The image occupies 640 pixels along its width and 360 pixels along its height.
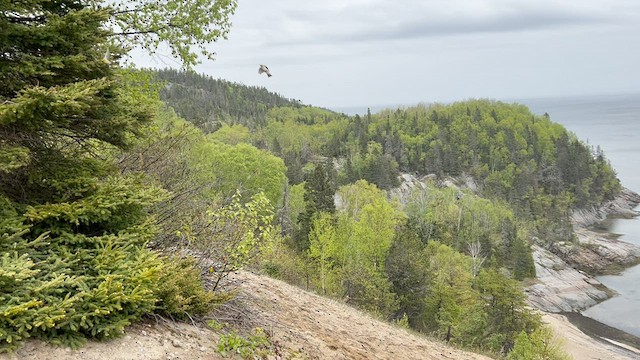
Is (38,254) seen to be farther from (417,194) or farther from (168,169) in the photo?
(417,194)

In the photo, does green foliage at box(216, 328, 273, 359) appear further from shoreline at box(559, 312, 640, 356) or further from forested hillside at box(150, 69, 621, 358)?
shoreline at box(559, 312, 640, 356)

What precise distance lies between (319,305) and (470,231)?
188 ft

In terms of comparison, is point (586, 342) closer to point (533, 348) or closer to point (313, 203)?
point (533, 348)

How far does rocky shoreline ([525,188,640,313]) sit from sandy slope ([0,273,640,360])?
4419cm

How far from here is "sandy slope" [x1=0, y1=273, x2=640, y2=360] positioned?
5383mm

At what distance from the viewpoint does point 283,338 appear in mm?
8094

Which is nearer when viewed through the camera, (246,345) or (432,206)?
(246,345)

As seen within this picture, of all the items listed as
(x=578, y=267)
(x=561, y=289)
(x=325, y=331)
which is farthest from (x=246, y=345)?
(x=578, y=267)

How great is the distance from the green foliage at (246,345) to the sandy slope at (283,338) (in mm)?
147

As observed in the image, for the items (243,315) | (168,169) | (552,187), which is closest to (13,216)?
(243,315)

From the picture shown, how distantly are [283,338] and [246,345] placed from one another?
134 centimetres

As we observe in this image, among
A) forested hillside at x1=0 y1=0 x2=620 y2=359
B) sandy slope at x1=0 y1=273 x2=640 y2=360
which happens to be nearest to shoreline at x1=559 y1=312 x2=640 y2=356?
forested hillside at x1=0 y1=0 x2=620 y2=359

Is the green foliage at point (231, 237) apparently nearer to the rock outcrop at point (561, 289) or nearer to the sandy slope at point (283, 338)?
the sandy slope at point (283, 338)

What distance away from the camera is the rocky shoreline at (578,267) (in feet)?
176
